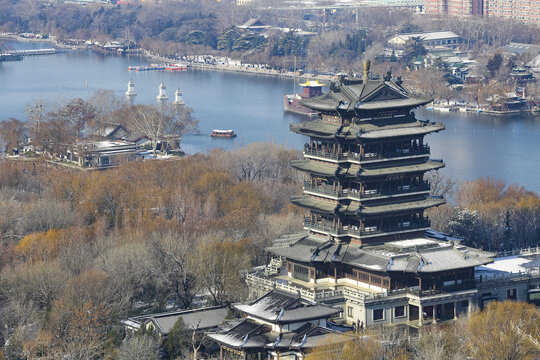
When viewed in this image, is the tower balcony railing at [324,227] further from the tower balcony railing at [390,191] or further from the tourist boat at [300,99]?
the tourist boat at [300,99]

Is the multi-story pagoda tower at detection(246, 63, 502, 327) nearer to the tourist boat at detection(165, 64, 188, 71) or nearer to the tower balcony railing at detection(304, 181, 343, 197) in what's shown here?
the tower balcony railing at detection(304, 181, 343, 197)

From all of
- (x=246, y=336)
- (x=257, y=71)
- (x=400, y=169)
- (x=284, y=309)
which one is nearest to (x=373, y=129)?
(x=400, y=169)

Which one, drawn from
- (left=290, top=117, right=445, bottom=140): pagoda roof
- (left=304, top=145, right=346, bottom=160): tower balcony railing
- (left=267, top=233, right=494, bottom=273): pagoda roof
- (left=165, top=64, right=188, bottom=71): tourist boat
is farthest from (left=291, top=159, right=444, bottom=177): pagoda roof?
(left=165, top=64, right=188, bottom=71): tourist boat

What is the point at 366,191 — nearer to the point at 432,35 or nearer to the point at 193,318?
the point at 193,318

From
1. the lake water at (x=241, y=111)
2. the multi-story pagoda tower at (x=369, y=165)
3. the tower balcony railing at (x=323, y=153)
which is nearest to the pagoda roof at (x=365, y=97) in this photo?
the multi-story pagoda tower at (x=369, y=165)

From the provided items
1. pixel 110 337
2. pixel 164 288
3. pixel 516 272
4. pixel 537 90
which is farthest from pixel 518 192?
pixel 537 90
